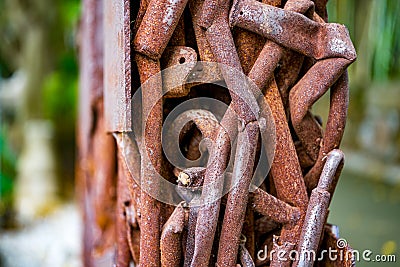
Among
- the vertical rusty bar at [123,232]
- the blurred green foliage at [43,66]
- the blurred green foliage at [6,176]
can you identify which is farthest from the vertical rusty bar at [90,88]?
the blurred green foliage at [43,66]

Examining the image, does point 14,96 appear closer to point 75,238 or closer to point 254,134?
point 75,238

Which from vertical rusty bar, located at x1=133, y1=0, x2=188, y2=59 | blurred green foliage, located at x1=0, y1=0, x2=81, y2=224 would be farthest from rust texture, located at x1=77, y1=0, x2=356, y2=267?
blurred green foliage, located at x1=0, y1=0, x2=81, y2=224

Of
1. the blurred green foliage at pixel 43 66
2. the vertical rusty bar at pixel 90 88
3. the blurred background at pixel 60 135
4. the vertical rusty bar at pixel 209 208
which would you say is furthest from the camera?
the blurred green foliage at pixel 43 66

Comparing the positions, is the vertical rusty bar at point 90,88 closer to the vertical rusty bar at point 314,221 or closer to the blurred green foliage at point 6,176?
the vertical rusty bar at point 314,221

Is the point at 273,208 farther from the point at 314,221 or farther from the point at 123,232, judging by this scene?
the point at 123,232

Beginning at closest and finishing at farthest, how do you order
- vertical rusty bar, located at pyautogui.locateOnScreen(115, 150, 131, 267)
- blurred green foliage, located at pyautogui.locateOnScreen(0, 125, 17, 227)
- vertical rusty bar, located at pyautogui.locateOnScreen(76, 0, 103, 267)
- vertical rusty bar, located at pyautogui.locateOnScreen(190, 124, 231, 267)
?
vertical rusty bar, located at pyautogui.locateOnScreen(190, 124, 231, 267) < vertical rusty bar, located at pyautogui.locateOnScreen(115, 150, 131, 267) < vertical rusty bar, located at pyautogui.locateOnScreen(76, 0, 103, 267) < blurred green foliage, located at pyautogui.locateOnScreen(0, 125, 17, 227)

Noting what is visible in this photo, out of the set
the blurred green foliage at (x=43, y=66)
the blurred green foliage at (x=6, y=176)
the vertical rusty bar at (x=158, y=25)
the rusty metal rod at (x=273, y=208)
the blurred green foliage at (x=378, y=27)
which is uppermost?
the blurred green foliage at (x=43, y=66)

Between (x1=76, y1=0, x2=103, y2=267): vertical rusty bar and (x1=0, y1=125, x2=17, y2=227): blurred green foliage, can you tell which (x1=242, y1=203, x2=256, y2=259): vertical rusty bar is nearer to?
(x1=76, y1=0, x2=103, y2=267): vertical rusty bar
